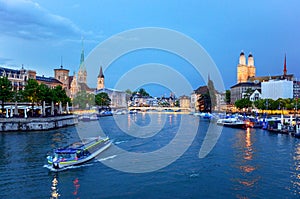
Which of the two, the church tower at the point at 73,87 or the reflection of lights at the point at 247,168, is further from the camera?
the church tower at the point at 73,87

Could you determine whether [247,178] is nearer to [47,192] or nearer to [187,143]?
[47,192]

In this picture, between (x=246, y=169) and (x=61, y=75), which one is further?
(x=61, y=75)

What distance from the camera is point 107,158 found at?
3192cm

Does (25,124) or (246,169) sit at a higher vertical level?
(25,124)

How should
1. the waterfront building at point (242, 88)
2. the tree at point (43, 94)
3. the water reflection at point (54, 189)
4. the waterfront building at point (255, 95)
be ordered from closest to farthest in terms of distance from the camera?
the water reflection at point (54, 189) → the tree at point (43, 94) → the waterfront building at point (255, 95) → the waterfront building at point (242, 88)

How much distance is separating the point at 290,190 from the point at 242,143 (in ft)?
70.8

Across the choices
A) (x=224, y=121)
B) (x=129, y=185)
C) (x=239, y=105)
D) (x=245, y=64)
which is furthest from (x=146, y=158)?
(x=245, y=64)

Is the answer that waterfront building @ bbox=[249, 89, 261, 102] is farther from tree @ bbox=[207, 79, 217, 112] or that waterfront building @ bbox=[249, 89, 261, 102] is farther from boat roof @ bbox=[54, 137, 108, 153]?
boat roof @ bbox=[54, 137, 108, 153]

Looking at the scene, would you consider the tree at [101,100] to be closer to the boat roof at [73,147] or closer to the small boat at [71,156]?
the boat roof at [73,147]

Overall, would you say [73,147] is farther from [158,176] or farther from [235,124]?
[235,124]

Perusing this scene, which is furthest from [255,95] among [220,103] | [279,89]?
[220,103]

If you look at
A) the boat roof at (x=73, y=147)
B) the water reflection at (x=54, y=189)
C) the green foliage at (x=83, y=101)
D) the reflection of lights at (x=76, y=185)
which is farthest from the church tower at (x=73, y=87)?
the reflection of lights at (x=76, y=185)

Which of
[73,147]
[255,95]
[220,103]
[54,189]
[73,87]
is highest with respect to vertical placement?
[73,87]

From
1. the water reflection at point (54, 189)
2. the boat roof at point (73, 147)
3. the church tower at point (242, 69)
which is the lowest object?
the water reflection at point (54, 189)
